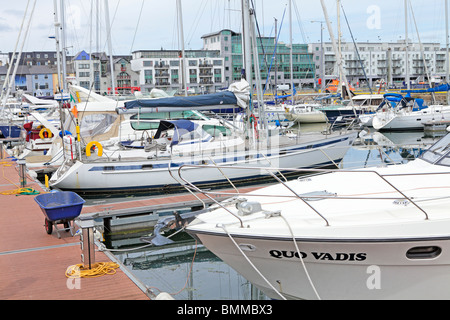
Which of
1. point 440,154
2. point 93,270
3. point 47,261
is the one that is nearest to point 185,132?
point 47,261

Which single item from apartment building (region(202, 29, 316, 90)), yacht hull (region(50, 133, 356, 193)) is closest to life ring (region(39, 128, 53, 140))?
yacht hull (region(50, 133, 356, 193))

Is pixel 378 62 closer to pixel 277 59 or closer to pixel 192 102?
pixel 277 59

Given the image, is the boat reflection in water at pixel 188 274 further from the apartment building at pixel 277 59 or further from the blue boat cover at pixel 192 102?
the apartment building at pixel 277 59

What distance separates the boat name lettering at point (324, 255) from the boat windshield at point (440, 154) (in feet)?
8.09

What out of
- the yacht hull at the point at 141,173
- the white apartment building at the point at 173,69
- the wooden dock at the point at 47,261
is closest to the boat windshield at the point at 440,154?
A: the wooden dock at the point at 47,261

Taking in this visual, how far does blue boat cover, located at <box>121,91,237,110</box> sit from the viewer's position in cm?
1783

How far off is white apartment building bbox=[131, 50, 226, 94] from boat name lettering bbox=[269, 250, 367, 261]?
7964 centimetres

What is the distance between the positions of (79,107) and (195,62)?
70168mm

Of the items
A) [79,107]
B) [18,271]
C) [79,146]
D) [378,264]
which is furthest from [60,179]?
[378,264]

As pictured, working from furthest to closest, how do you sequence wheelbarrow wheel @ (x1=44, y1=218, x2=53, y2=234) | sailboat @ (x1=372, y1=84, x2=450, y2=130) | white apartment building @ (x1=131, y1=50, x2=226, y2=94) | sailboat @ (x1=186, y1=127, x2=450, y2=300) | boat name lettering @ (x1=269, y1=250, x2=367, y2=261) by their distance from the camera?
white apartment building @ (x1=131, y1=50, x2=226, y2=94), sailboat @ (x1=372, y1=84, x2=450, y2=130), wheelbarrow wheel @ (x1=44, y1=218, x2=53, y2=234), boat name lettering @ (x1=269, y1=250, x2=367, y2=261), sailboat @ (x1=186, y1=127, x2=450, y2=300)

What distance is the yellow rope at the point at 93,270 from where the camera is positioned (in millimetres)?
8070

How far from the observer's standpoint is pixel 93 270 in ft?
27.0

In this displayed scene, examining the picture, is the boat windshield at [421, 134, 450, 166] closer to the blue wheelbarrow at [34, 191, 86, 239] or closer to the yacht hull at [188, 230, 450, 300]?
the yacht hull at [188, 230, 450, 300]

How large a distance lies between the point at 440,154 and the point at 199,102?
421 inches
